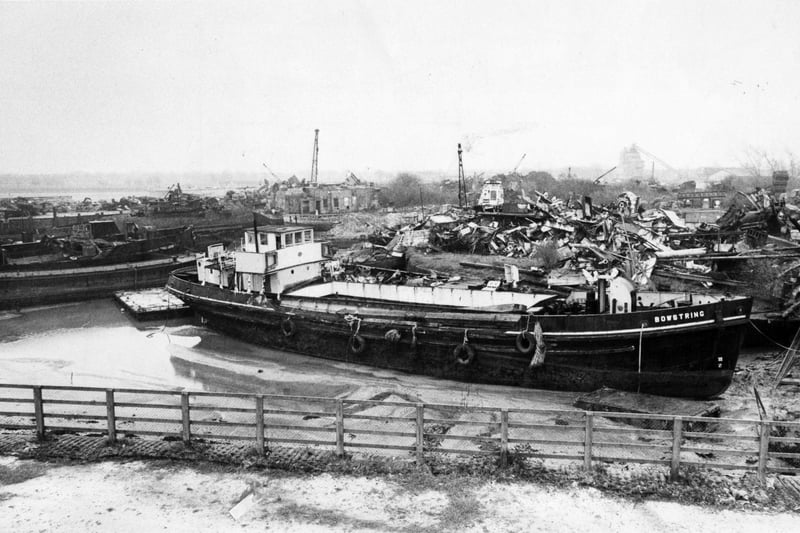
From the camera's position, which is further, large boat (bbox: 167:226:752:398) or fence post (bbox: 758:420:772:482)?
large boat (bbox: 167:226:752:398)

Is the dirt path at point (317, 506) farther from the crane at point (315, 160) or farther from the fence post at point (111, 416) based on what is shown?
the crane at point (315, 160)

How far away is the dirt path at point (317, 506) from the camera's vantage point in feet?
20.0

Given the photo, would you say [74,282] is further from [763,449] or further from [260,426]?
[763,449]

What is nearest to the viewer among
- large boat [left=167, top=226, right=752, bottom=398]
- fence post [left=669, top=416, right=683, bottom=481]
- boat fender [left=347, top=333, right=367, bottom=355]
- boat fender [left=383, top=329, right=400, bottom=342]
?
fence post [left=669, top=416, right=683, bottom=481]

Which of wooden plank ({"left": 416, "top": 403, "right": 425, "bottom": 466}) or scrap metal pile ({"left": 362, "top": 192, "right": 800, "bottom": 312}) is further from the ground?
scrap metal pile ({"left": 362, "top": 192, "right": 800, "bottom": 312})

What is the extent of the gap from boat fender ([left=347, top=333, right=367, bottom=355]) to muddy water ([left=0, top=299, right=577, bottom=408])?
0.73 metres

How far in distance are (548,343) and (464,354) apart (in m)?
2.26

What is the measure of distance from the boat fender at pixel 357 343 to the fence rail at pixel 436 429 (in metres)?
3.08

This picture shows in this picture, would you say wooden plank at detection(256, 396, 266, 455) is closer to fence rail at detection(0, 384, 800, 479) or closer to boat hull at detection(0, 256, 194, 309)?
fence rail at detection(0, 384, 800, 479)

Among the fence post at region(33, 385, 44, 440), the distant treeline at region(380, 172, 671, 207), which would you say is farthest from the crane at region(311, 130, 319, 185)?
the fence post at region(33, 385, 44, 440)

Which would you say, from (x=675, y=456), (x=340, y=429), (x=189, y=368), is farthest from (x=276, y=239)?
(x=675, y=456)

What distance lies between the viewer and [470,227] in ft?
101

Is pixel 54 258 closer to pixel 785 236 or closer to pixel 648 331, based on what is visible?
pixel 648 331

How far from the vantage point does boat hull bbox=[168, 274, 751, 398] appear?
13039 millimetres
